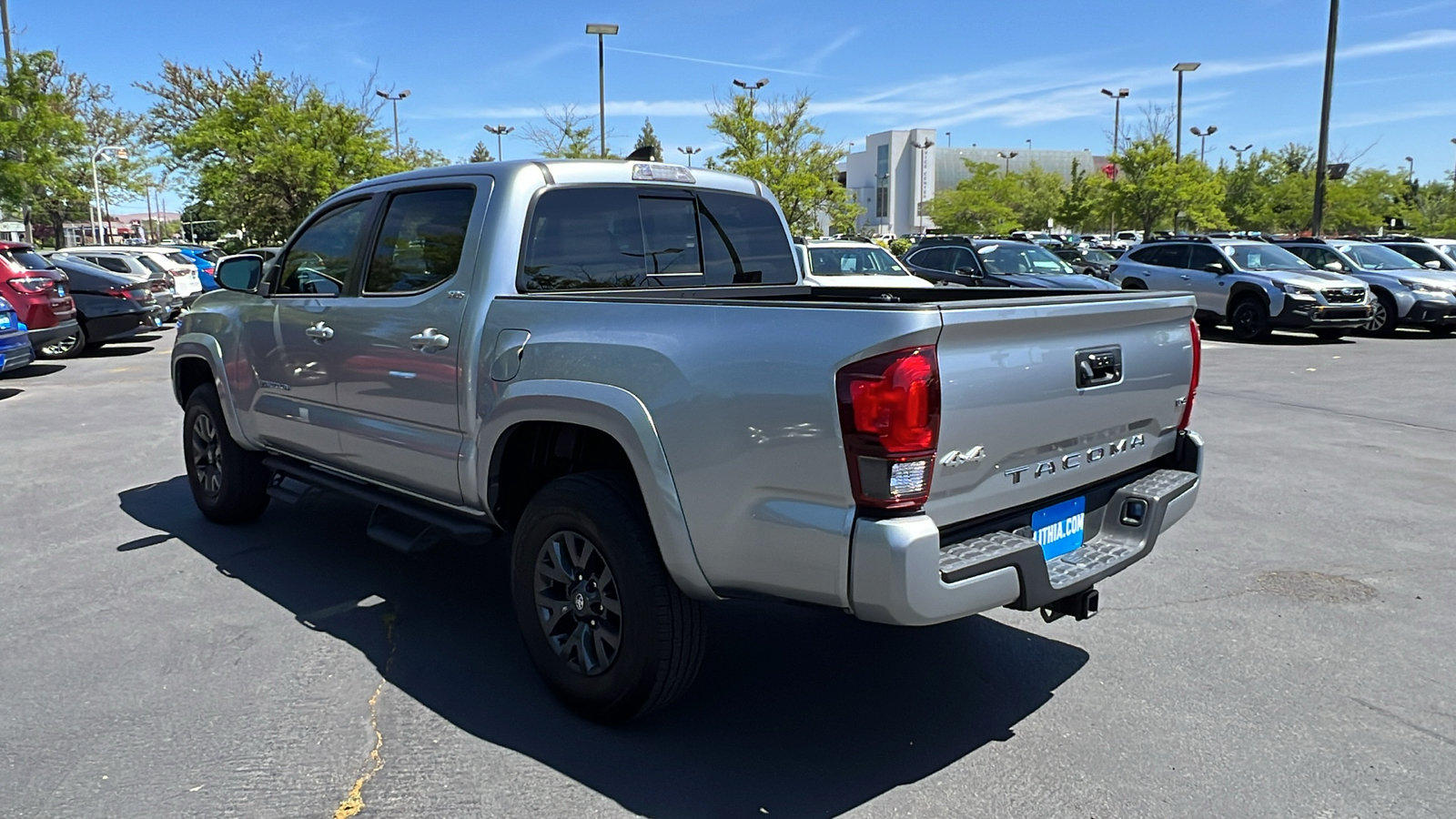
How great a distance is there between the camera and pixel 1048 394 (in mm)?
3234

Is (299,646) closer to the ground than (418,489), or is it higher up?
closer to the ground

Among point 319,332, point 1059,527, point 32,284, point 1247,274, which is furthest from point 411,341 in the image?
point 1247,274

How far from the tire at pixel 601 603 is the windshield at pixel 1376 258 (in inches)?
816

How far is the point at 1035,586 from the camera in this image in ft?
10.3

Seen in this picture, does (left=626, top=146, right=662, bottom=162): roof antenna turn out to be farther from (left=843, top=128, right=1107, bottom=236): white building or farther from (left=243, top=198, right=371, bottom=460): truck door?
(left=843, top=128, right=1107, bottom=236): white building

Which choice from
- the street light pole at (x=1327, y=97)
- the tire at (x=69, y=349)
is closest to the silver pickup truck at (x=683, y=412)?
the tire at (x=69, y=349)

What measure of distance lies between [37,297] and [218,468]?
9648 millimetres

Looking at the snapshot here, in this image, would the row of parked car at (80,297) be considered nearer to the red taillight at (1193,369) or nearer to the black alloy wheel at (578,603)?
the black alloy wheel at (578,603)

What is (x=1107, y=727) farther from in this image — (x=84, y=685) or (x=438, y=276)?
(x=84, y=685)

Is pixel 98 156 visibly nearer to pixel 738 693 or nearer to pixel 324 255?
pixel 324 255

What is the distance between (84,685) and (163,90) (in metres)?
39.3

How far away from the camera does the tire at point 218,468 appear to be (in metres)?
5.96

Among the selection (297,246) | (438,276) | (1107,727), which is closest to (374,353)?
A: (438,276)

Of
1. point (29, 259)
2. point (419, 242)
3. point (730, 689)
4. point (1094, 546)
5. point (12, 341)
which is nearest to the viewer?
point (1094, 546)
